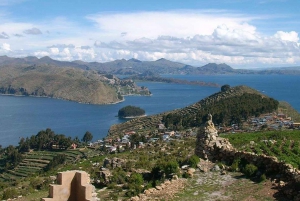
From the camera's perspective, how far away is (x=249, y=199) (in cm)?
Answer: 1119

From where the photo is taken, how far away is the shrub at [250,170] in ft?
44.0

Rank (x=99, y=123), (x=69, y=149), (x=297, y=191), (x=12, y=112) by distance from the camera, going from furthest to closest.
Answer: (x=12, y=112)
(x=99, y=123)
(x=69, y=149)
(x=297, y=191)

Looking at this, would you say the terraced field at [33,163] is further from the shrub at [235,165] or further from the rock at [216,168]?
the shrub at [235,165]

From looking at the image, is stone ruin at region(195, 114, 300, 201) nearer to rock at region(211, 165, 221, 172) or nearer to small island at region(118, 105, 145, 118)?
rock at region(211, 165, 221, 172)

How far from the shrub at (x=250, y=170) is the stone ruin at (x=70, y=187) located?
9.22m

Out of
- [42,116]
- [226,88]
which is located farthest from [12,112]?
[226,88]

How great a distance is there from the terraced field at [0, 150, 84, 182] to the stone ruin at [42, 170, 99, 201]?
47580 millimetres

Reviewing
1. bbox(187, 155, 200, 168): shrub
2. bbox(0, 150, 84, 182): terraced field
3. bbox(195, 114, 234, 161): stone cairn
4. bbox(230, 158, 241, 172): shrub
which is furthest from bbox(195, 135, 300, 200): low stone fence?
bbox(0, 150, 84, 182): terraced field

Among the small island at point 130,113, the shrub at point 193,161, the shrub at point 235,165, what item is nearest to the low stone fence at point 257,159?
the shrub at point 235,165

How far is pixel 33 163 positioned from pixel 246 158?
53.3 metres

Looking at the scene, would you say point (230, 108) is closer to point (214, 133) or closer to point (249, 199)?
point (214, 133)

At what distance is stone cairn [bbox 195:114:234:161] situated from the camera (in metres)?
16.5

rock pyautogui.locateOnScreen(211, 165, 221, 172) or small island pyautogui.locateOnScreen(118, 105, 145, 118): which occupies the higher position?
rock pyautogui.locateOnScreen(211, 165, 221, 172)

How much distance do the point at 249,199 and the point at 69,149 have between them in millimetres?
62105
